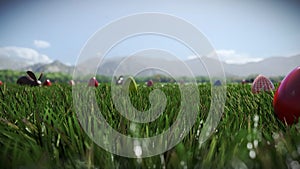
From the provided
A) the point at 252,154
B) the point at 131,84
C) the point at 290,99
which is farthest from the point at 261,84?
the point at 252,154

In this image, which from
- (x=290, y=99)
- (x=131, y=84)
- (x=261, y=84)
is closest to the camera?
(x=290, y=99)

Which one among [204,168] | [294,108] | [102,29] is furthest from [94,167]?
[294,108]

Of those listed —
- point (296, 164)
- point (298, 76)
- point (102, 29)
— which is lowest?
point (296, 164)

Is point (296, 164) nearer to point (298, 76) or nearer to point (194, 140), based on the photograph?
point (194, 140)

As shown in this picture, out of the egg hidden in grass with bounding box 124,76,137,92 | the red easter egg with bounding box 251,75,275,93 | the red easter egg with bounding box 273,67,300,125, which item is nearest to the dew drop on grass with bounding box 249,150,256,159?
the red easter egg with bounding box 273,67,300,125

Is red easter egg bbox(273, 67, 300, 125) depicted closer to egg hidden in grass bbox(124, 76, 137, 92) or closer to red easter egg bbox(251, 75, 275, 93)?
egg hidden in grass bbox(124, 76, 137, 92)

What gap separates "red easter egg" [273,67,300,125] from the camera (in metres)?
1.16

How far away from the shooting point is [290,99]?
3.83 ft

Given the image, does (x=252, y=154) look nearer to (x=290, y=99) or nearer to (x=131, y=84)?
(x=290, y=99)

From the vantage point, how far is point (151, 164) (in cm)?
65

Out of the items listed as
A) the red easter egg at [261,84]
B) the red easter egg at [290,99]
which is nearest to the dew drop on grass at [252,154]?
the red easter egg at [290,99]

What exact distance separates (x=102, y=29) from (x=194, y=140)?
541 mm

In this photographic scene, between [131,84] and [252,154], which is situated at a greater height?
[131,84]

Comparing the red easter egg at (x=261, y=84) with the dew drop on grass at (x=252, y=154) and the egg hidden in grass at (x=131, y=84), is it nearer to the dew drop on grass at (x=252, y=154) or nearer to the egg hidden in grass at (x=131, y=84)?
the egg hidden in grass at (x=131, y=84)
